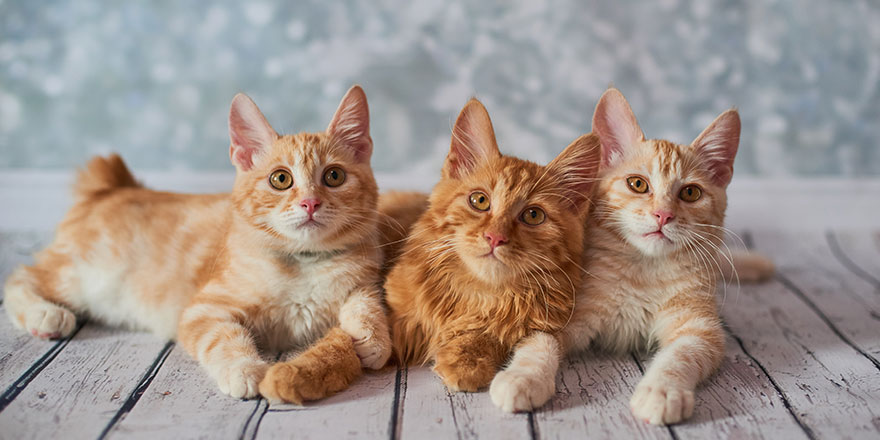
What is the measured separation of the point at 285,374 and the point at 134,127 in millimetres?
2293

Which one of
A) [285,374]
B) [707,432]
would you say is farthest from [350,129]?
[707,432]

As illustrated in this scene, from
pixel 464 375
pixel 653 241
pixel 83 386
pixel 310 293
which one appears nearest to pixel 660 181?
pixel 653 241

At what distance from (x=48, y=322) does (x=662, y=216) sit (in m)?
1.72

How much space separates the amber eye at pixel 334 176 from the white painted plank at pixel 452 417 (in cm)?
55

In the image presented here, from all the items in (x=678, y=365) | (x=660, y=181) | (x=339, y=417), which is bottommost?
(x=339, y=417)

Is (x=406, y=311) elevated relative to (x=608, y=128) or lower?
lower

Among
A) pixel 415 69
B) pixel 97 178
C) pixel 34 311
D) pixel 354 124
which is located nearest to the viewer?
pixel 354 124

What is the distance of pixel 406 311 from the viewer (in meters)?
1.77

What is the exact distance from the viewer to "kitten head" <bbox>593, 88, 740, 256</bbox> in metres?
1.74

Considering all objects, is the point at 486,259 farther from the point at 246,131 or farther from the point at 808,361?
the point at 808,361

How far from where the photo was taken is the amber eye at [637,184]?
1.79m

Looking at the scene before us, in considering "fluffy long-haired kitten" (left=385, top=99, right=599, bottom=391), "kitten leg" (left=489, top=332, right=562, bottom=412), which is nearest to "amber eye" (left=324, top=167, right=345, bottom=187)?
"fluffy long-haired kitten" (left=385, top=99, right=599, bottom=391)

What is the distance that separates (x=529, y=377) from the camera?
1.53m

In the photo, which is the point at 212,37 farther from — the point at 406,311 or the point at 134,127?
the point at 406,311
